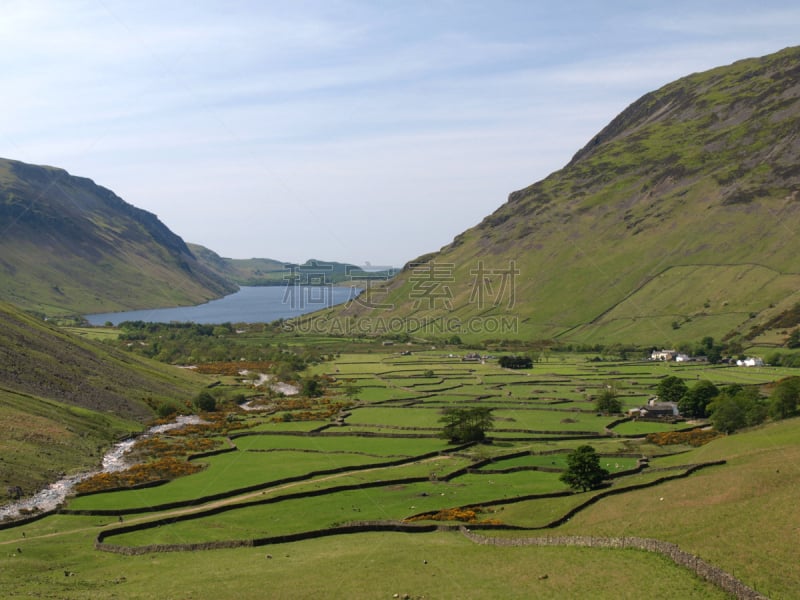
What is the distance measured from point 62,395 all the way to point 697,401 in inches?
3191

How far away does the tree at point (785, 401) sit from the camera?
78.2 meters

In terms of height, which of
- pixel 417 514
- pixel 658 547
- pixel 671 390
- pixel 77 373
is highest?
pixel 77 373

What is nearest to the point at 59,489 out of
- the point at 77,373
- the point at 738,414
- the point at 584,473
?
the point at 584,473

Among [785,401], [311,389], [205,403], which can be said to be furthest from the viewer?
[311,389]

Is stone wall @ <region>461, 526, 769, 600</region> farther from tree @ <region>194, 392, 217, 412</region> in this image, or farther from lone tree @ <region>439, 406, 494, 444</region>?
tree @ <region>194, 392, 217, 412</region>

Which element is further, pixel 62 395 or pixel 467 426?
pixel 62 395

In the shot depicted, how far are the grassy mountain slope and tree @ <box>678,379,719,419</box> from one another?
68901mm

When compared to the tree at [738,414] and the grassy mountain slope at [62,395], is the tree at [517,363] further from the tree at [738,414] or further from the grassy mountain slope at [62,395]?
the tree at [738,414]

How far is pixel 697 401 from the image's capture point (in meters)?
96.1

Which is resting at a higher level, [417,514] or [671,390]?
[671,390]

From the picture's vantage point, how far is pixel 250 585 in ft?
125

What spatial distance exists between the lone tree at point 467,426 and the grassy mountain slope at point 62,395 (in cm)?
3694

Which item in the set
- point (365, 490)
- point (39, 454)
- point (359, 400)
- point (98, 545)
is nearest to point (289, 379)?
point (359, 400)

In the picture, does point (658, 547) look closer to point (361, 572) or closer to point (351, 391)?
point (361, 572)
